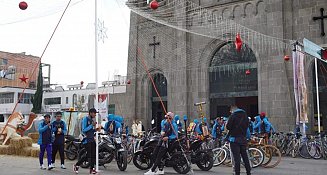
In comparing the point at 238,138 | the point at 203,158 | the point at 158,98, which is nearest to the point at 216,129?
the point at 203,158

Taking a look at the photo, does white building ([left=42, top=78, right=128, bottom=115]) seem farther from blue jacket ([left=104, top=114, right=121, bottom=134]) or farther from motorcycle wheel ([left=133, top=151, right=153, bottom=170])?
motorcycle wheel ([left=133, top=151, right=153, bottom=170])

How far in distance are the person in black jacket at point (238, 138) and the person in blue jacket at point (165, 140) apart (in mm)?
2060

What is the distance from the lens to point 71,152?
14.0 m

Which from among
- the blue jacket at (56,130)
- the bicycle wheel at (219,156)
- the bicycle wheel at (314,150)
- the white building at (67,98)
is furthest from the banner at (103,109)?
the white building at (67,98)

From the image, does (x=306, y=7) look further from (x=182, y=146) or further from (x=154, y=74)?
(x=182, y=146)

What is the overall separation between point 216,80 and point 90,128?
14.0 meters

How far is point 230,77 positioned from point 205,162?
1189 cm

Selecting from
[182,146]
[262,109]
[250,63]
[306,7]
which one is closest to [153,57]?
[250,63]

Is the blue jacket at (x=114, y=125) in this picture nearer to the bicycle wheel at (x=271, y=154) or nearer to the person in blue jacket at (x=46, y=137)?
the person in blue jacket at (x=46, y=137)

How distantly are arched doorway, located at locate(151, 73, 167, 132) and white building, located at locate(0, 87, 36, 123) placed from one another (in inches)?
1731

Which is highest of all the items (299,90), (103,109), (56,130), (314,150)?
(299,90)

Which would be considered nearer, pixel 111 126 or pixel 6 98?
pixel 111 126

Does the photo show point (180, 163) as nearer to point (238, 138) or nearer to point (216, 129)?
→ point (238, 138)

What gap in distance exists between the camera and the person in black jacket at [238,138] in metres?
8.64
